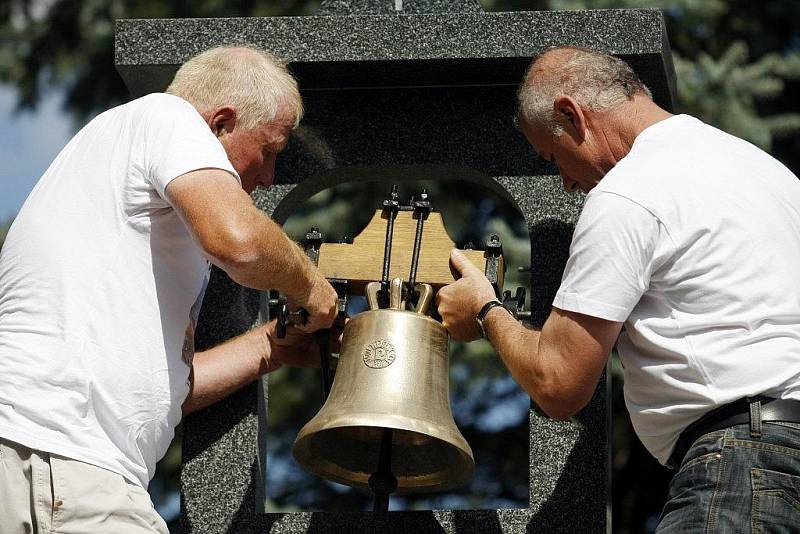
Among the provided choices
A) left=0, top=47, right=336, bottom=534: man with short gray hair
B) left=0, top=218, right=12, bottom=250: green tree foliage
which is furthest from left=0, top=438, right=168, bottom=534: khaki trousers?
left=0, top=218, right=12, bottom=250: green tree foliage

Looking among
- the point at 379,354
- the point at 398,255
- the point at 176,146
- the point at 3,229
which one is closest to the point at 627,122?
the point at 398,255

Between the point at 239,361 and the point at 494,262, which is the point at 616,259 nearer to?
the point at 494,262

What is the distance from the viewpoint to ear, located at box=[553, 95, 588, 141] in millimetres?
4219

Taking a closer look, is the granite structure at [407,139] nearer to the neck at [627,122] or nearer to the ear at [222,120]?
the neck at [627,122]

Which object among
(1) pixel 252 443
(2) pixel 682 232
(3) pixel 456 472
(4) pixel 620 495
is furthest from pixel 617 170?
(4) pixel 620 495

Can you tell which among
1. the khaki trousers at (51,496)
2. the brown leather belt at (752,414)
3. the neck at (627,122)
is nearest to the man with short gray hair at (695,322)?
the brown leather belt at (752,414)

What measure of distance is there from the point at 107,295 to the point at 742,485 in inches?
60.6

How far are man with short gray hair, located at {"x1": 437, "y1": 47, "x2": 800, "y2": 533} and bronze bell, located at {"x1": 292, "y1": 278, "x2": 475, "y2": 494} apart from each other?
0.30 m

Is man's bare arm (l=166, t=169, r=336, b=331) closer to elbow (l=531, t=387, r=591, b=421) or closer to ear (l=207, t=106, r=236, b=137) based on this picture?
ear (l=207, t=106, r=236, b=137)

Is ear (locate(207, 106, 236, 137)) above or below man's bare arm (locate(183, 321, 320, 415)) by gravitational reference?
above

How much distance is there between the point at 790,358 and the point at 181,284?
1.50 meters

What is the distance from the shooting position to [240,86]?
425cm

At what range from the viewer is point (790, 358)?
3621 mm

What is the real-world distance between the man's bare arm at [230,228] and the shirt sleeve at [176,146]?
23 mm
